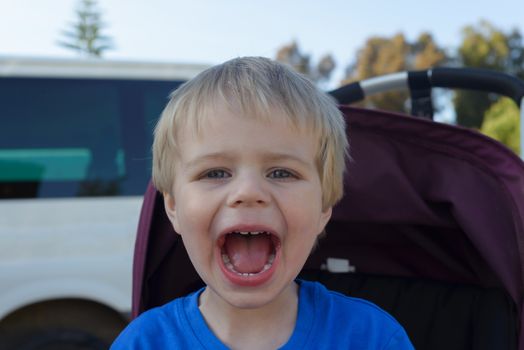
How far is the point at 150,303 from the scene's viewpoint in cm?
169

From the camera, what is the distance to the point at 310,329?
1.29 m

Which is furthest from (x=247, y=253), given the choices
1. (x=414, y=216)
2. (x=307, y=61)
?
(x=307, y=61)

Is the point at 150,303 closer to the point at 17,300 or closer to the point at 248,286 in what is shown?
the point at 248,286

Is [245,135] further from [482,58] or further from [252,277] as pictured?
[482,58]

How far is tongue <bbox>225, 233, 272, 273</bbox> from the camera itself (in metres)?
1.23

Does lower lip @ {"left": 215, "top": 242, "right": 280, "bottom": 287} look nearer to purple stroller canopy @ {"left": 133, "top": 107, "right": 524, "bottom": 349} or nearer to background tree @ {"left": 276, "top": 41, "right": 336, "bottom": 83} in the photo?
purple stroller canopy @ {"left": 133, "top": 107, "right": 524, "bottom": 349}

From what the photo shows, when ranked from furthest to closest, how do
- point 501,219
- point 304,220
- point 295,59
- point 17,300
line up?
1. point 295,59
2. point 17,300
3. point 501,219
4. point 304,220

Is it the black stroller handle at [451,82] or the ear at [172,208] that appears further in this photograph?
the black stroller handle at [451,82]

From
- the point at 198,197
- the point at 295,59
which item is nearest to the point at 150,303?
the point at 198,197

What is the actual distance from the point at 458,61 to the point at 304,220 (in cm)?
2894

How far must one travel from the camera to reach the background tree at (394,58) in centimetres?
2655

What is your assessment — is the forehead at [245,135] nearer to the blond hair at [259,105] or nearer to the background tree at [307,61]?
the blond hair at [259,105]

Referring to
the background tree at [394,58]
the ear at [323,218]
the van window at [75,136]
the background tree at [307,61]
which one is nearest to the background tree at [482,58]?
the background tree at [394,58]

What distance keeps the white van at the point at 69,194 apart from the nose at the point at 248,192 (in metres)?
2.25
